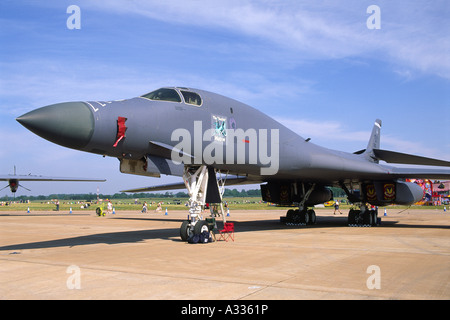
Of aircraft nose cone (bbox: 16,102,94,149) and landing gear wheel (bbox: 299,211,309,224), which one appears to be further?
landing gear wheel (bbox: 299,211,309,224)

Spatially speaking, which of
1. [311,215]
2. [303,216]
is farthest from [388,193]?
[303,216]

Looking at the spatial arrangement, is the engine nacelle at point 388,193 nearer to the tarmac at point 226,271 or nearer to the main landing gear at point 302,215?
the main landing gear at point 302,215

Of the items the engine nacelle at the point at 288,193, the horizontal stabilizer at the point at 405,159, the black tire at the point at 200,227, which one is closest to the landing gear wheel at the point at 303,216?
the engine nacelle at the point at 288,193

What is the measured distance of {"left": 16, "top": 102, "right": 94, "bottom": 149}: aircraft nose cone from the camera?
7.74 metres

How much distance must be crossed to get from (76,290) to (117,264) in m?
2.24

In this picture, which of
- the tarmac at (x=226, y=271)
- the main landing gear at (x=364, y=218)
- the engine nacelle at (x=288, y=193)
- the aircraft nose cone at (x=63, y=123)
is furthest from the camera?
the engine nacelle at (x=288, y=193)

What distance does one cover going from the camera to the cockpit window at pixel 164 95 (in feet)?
34.0

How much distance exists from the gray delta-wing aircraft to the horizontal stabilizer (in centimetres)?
10

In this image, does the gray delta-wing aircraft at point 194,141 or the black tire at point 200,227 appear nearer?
the gray delta-wing aircraft at point 194,141

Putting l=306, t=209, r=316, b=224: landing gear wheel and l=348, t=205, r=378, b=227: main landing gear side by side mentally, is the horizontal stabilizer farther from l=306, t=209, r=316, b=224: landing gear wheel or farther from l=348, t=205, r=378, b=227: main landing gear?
l=306, t=209, r=316, b=224: landing gear wheel

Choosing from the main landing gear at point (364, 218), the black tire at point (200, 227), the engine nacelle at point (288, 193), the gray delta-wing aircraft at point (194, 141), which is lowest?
the main landing gear at point (364, 218)

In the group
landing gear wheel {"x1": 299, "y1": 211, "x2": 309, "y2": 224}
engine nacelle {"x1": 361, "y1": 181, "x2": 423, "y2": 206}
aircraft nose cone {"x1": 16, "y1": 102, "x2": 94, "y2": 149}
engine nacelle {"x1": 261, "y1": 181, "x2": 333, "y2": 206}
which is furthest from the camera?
landing gear wheel {"x1": 299, "y1": 211, "x2": 309, "y2": 224}

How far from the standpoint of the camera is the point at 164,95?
1053 cm

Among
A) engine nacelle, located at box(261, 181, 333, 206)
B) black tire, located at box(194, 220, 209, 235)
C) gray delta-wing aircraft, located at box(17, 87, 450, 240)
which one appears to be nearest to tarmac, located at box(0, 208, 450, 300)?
black tire, located at box(194, 220, 209, 235)
